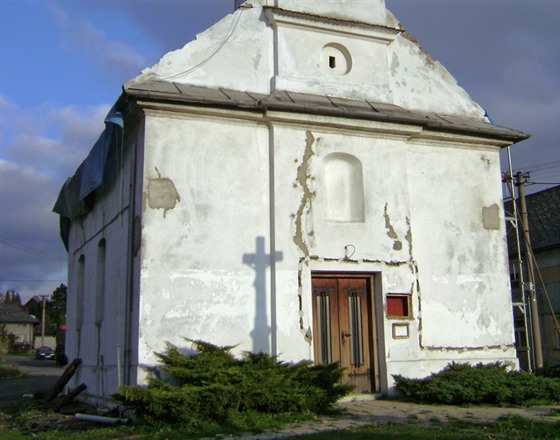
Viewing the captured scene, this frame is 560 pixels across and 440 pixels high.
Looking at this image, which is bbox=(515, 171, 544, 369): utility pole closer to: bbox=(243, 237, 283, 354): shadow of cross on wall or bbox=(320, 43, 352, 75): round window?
bbox=(320, 43, 352, 75): round window

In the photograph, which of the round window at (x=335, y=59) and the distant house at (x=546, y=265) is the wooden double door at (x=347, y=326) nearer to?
the round window at (x=335, y=59)

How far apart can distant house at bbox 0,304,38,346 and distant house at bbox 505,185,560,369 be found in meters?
52.8

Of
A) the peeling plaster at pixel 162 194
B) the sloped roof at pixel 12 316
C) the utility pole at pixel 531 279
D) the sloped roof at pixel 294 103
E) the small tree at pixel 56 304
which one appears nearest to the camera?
the peeling plaster at pixel 162 194

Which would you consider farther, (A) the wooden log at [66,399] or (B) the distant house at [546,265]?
(B) the distant house at [546,265]

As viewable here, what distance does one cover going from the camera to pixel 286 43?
43.3 feet

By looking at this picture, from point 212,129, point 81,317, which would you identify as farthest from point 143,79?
point 81,317

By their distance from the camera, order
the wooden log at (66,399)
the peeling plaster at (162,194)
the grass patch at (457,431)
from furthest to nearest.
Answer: the wooden log at (66,399)
the peeling plaster at (162,194)
the grass patch at (457,431)

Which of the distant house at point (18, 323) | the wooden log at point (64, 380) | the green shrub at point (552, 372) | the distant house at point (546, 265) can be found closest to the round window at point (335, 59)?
the green shrub at point (552, 372)

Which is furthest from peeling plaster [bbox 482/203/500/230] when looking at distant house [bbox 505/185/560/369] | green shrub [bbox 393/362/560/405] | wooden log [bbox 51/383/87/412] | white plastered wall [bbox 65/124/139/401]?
distant house [bbox 505/185/560/369]

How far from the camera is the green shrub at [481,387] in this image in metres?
11.0

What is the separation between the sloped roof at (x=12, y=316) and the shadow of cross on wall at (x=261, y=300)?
202 ft

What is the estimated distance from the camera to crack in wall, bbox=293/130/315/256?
12.1 m

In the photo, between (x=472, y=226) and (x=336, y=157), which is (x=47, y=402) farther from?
(x=472, y=226)

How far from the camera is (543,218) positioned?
29.5 meters
